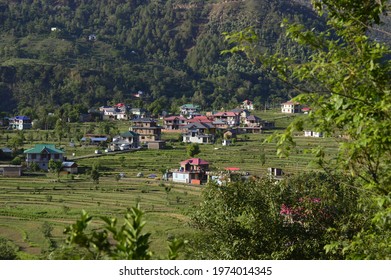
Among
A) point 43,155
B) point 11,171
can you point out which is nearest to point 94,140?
point 43,155

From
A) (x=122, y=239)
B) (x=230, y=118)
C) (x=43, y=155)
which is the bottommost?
(x=43, y=155)

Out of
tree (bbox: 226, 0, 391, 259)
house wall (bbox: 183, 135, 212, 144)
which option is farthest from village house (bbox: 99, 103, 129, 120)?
tree (bbox: 226, 0, 391, 259)

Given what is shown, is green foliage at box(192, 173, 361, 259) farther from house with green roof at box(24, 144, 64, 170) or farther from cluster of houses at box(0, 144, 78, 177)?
house with green roof at box(24, 144, 64, 170)

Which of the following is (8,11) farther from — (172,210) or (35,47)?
(172,210)

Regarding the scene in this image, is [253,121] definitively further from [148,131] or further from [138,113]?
[138,113]

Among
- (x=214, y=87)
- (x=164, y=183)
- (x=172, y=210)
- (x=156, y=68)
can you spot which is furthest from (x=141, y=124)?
(x=156, y=68)
